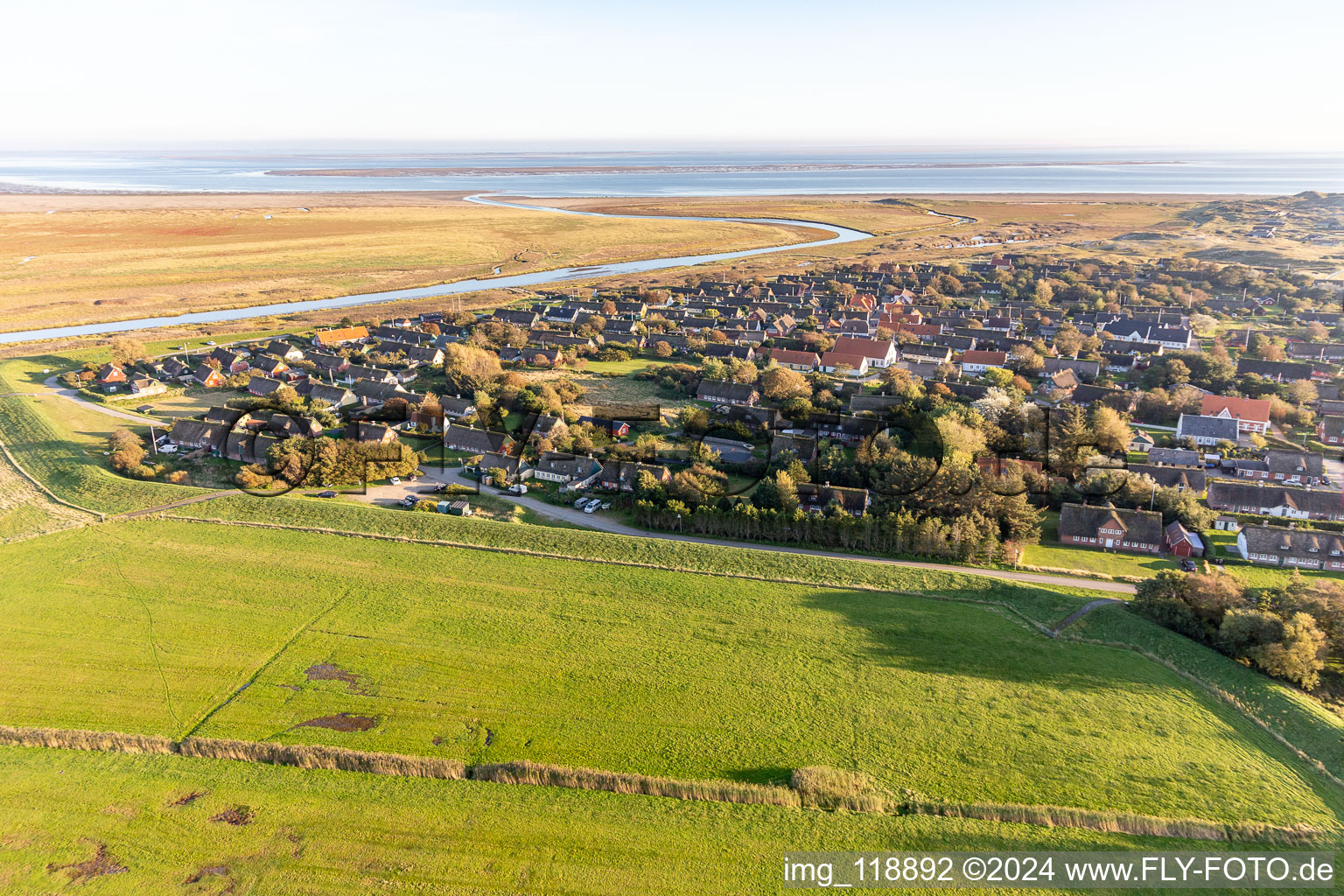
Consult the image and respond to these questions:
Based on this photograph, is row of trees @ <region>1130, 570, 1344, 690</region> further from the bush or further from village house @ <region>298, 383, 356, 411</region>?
village house @ <region>298, 383, 356, 411</region>

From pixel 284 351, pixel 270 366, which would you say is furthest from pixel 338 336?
pixel 270 366

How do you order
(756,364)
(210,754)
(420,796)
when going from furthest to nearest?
(756,364)
(210,754)
(420,796)

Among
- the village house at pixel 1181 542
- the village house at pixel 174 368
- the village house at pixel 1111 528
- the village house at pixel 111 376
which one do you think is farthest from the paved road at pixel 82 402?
the village house at pixel 1181 542

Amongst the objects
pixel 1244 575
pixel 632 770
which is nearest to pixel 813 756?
pixel 632 770

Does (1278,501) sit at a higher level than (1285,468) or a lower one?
lower

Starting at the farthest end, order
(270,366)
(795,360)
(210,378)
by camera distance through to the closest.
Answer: (795,360) < (270,366) < (210,378)

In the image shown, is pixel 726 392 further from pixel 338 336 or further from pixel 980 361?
pixel 338 336

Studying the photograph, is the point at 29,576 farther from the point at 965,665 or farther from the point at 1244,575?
the point at 1244,575
